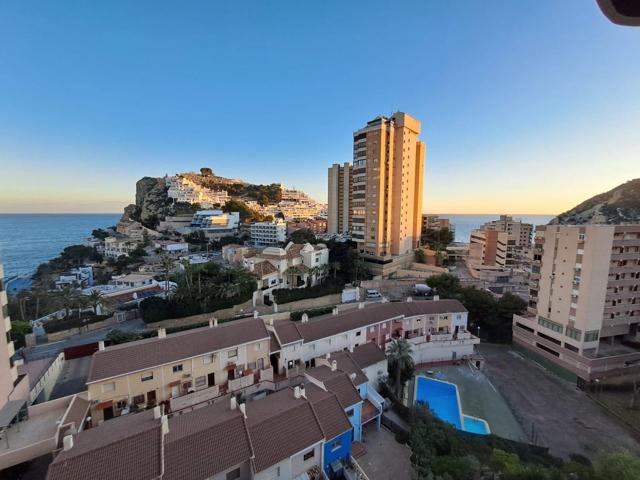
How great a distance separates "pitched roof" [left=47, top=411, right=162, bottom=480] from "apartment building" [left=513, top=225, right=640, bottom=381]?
35381mm

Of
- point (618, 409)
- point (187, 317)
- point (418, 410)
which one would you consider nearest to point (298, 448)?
point (418, 410)

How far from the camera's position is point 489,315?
3462 cm

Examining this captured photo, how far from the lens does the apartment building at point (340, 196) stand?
273 ft

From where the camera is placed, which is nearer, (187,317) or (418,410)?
(418,410)

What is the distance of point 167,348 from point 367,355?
48.7ft

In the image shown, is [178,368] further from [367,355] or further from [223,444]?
[367,355]

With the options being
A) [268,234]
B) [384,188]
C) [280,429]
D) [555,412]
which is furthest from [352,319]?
[268,234]

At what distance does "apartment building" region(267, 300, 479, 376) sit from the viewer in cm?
2300

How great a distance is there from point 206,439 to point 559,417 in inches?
1067

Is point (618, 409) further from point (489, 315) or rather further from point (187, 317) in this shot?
point (187, 317)

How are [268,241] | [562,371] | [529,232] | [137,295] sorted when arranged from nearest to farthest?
[562,371] < [137,295] < [268,241] < [529,232]

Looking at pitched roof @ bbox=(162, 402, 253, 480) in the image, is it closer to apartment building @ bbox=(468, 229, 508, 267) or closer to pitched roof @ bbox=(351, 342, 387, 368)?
pitched roof @ bbox=(351, 342, 387, 368)

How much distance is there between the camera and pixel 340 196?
86.6 m

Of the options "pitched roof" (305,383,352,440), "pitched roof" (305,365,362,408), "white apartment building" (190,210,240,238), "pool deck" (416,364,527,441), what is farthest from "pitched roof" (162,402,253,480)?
"white apartment building" (190,210,240,238)
